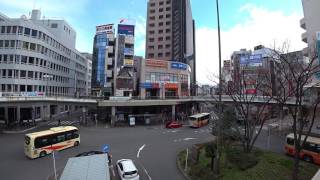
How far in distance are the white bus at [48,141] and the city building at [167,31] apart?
63.7 metres

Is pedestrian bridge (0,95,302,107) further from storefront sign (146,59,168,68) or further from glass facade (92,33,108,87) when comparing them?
glass facade (92,33,108,87)

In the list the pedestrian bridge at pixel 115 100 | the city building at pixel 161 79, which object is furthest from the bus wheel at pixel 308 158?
the city building at pixel 161 79

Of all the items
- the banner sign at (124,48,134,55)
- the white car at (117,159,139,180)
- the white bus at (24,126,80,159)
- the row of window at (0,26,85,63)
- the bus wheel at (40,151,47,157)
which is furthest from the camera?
the banner sign at (124,48,134,55)

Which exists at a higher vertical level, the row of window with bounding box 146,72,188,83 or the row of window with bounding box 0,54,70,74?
the row of window with bounding box 0,54,70,74

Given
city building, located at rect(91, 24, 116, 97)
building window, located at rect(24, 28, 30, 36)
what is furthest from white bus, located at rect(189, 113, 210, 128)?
building window, located at rect(24, 28, 30, 36)

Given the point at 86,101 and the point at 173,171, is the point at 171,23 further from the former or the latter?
the point at 173,171

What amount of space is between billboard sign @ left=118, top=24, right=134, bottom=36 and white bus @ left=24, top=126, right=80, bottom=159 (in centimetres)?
3693

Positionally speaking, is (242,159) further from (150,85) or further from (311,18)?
(150,85)

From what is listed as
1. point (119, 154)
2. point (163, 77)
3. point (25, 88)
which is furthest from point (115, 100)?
point (119, 154)

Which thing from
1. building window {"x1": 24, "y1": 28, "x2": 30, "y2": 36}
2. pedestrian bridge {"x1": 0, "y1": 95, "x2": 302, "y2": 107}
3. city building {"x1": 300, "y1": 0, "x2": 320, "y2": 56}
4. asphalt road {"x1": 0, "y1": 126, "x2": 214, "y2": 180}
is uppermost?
building window {"x1": 24, "y1": 28, "x2": 30, "y2": 36}

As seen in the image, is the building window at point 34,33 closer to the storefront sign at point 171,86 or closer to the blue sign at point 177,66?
the storefront sign at point 171,86

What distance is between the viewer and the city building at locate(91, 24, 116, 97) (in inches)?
2352

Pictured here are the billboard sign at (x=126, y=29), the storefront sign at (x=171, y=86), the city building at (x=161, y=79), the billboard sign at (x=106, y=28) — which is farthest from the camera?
the storefront sign at (x=171, y=86)

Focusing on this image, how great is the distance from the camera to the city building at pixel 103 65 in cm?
5975
